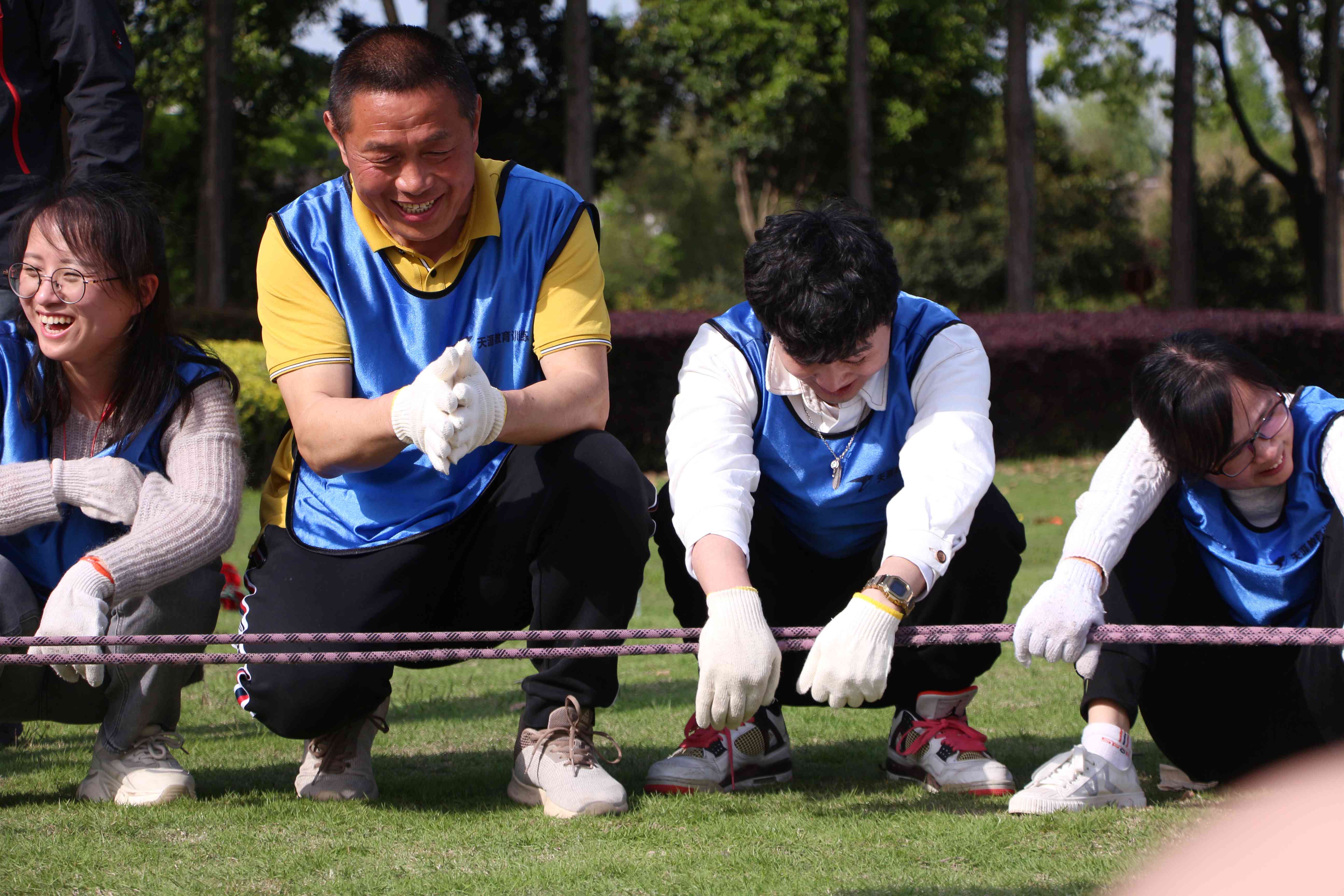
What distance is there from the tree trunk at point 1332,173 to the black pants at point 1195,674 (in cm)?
2037

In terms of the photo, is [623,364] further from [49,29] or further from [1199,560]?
[1199,560]

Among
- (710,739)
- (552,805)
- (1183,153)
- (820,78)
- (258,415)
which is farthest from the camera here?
(820,78)

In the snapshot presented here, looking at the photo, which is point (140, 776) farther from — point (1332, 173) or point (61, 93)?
point (1332, 173)

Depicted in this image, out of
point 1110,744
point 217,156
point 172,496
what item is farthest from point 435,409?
point 217,156

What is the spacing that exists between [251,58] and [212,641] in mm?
18336

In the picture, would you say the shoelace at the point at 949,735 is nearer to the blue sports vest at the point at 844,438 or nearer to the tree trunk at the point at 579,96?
the blue sports vest at the point at 844,438

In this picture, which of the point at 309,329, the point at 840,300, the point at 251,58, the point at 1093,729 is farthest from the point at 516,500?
the point at 251,58

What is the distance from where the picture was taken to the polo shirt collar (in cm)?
300

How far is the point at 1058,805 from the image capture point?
8.99 feet

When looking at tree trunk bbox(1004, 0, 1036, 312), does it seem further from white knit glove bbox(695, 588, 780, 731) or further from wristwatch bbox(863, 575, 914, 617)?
white knit glove bbox(695, 588, 780, 731)

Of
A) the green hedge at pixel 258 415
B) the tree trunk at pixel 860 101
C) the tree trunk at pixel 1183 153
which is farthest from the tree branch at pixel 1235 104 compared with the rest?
the green hedge at pixel 258 415

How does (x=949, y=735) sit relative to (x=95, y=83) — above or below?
below

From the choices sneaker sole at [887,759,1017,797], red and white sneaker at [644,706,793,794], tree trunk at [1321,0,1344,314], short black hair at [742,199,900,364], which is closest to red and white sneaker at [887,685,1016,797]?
sneaker sole at [887,759,1017,797]

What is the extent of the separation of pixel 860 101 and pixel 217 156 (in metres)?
7.97
